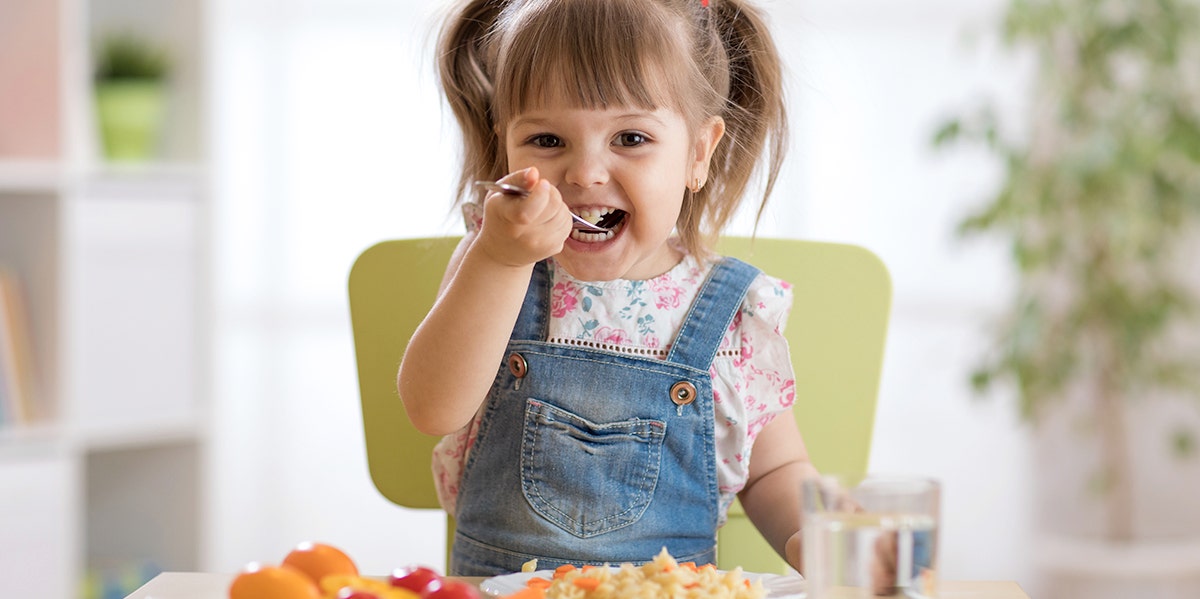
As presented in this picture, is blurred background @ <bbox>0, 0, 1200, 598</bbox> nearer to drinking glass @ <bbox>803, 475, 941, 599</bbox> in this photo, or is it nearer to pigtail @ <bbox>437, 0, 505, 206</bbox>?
pigtail @ <bbox>437, 0, 505, 206</bbox>

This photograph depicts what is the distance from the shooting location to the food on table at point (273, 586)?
60cm

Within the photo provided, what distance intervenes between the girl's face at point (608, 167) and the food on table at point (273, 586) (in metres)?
0.45

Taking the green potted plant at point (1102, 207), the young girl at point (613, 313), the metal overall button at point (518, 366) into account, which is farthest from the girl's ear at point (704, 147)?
the green potted plant at point (1102, 207)

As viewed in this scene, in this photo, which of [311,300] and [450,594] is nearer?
[450,594]

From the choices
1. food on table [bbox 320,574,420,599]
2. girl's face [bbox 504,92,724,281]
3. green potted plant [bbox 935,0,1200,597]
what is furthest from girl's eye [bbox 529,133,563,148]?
green potted plant [bbox 935,0,1200,597]

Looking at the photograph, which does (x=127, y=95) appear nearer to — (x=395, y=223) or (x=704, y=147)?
(x=395, y=223)

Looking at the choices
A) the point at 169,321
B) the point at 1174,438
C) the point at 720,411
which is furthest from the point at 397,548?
the point at 720,411

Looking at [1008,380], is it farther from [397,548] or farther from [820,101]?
[397,548]

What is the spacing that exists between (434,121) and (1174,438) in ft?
5.86

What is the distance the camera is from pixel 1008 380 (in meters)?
2.88

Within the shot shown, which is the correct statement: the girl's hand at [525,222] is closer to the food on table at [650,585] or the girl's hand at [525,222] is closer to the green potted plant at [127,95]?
the food on table at [650,585]

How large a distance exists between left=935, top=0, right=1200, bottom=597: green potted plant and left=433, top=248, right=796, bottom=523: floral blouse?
168 centimetres

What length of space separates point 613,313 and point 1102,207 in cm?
A: 184

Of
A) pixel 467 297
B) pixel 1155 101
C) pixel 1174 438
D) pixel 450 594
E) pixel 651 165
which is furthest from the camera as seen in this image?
pixel 1174 438
